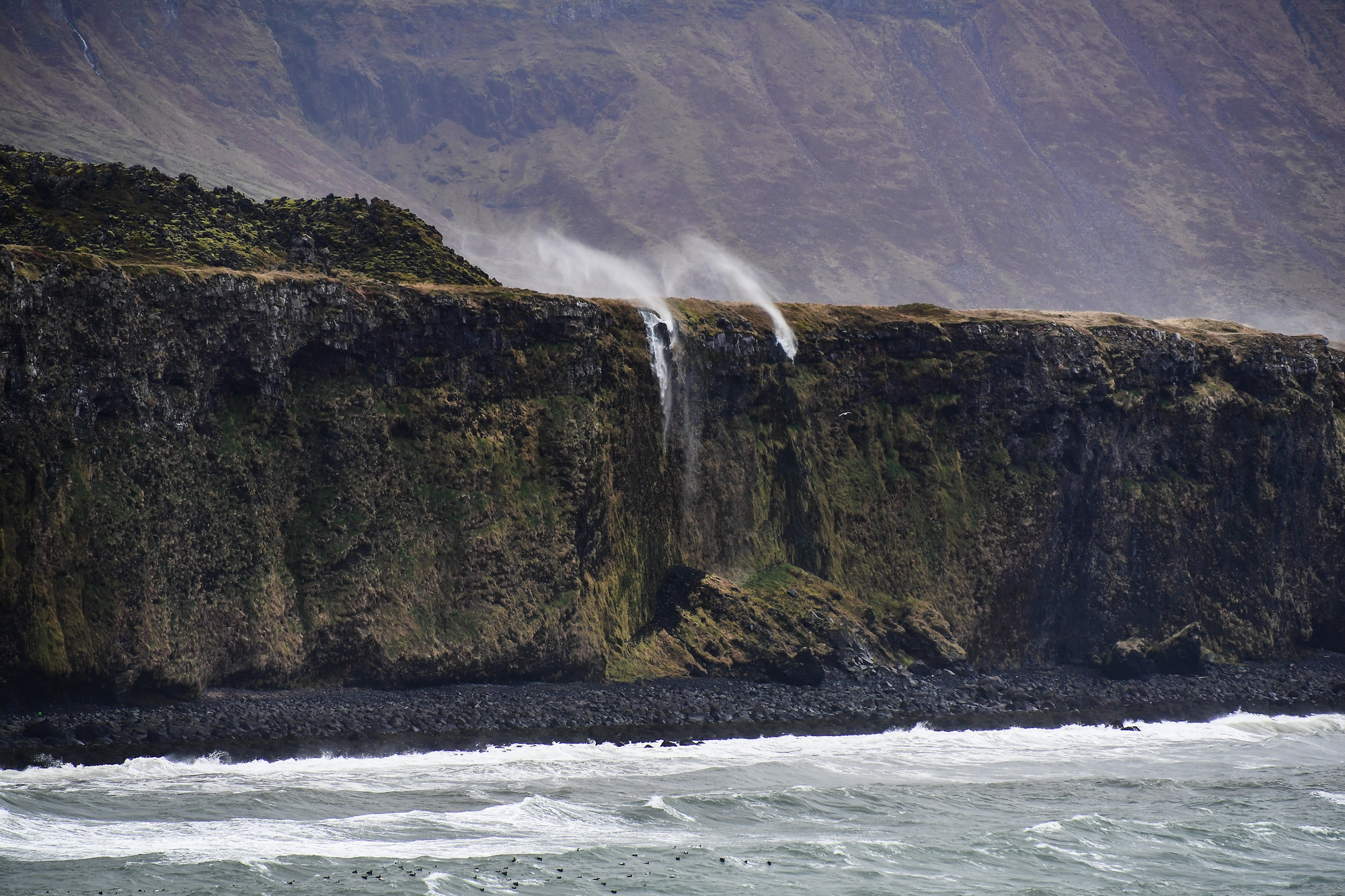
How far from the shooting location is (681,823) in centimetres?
4650

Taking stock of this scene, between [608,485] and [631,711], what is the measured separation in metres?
9.98

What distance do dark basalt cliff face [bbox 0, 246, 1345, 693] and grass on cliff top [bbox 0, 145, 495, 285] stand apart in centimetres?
481

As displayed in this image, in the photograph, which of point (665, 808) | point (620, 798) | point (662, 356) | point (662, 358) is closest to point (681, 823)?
→ point (665, 808)

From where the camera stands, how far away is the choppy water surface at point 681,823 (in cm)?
3922

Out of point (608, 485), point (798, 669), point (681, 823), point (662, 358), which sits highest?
point (662, 358)

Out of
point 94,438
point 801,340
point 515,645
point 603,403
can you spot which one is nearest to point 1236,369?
point 801,340

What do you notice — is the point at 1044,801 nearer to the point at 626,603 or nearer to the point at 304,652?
the point at 626,603

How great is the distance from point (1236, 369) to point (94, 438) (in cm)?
5771

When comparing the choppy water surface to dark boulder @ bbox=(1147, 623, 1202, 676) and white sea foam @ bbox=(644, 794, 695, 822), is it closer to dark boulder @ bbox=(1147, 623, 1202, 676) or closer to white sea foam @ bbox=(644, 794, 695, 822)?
white sea foam @ bbox=(644, 794, 695, 822)

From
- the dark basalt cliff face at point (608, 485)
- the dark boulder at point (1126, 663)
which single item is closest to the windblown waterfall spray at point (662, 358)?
the dark basalt cliff face at point (608, 485)

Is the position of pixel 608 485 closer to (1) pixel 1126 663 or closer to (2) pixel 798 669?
(2) pixel 798 669

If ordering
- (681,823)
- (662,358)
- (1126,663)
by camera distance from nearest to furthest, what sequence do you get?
(681,823) < (662,358) < (1126,663)

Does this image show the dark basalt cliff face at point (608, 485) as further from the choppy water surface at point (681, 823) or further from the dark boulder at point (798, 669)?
the choppy water surface at point (681, 823)

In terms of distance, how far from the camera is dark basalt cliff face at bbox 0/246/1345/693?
170ft
